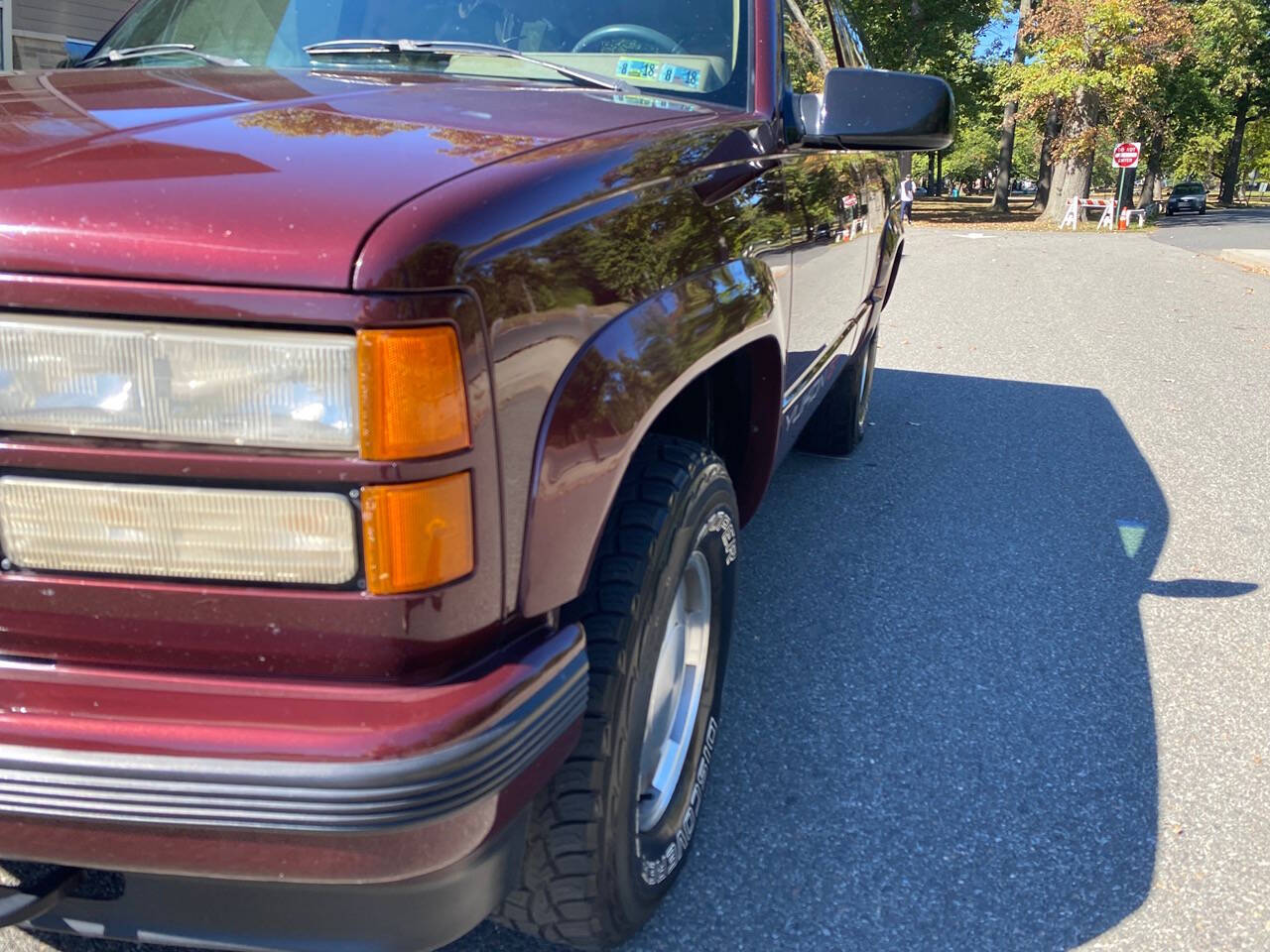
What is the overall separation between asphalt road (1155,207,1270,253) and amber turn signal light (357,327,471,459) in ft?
66.2

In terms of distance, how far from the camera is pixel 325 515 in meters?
1.22

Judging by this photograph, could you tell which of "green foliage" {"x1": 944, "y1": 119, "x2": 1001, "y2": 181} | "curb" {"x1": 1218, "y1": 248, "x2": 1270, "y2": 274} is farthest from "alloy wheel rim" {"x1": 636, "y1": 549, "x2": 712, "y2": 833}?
"green foliage" {"x1": 944, "y1": 119, "x2": 1001, "y2": 181}

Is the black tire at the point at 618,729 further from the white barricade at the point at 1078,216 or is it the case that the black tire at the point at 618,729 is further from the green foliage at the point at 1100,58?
the green foliage at the point at 1100,58

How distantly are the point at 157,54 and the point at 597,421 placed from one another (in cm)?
168

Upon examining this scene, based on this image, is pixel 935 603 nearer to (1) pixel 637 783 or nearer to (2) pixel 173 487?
(1) pixel 637 783

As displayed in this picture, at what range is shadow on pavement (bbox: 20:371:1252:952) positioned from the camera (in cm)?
209

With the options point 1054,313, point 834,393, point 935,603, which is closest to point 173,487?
point 935,603

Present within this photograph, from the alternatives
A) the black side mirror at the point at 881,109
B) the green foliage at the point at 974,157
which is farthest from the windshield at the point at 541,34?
the green foliage at the point at 974,157

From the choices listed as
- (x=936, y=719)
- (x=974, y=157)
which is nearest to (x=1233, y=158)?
(x=974, y=157)

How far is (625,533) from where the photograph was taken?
1677mm

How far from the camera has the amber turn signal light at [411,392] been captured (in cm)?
118

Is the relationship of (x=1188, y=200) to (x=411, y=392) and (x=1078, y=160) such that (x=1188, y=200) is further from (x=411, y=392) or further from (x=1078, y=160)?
(x=411, y=392)

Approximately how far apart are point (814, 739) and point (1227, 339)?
292 inches

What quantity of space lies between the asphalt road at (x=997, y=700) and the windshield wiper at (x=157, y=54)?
1.76 meters
